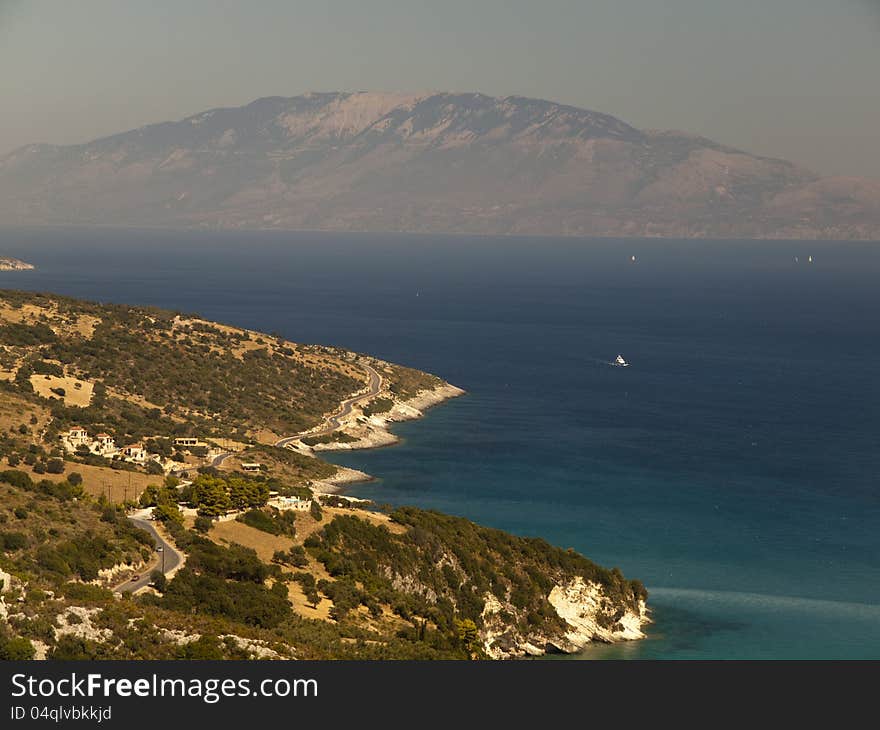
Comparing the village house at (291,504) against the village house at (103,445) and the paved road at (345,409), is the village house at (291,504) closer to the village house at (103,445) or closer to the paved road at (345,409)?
the village house at (103,445)

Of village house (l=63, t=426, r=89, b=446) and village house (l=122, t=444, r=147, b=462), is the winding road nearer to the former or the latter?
village house (l=122, t=444, r=147, b=462)

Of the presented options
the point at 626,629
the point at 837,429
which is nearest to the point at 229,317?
the point at 837,429

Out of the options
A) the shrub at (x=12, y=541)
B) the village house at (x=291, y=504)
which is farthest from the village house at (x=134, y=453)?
the shrub at (x=12, y=541)

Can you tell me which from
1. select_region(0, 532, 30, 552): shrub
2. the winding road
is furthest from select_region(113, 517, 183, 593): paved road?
the winding road

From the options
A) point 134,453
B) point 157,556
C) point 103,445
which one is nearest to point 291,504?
point 157,556

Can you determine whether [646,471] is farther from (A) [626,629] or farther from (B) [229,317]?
(B) [229,317]
